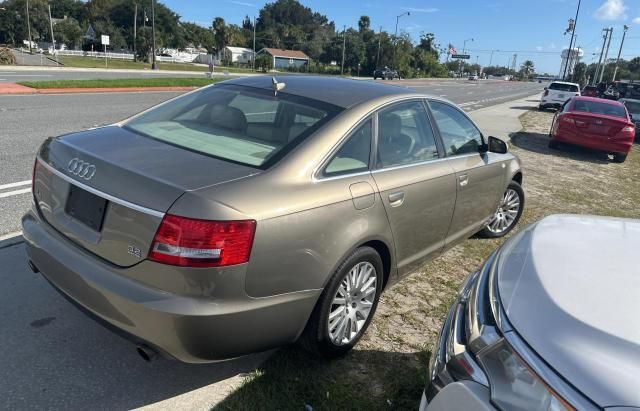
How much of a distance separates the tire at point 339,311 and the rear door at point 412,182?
270 millimetres

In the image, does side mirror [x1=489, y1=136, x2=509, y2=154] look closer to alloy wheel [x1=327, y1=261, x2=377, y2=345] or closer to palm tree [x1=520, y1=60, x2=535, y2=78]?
alloy wheel [x1=327, y1=261, x2=377, y2=345]

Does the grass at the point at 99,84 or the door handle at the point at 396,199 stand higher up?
the door handle at the point at 396,199

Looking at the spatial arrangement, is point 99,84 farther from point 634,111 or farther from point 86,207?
point 634,111

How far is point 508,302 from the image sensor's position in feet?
6.05

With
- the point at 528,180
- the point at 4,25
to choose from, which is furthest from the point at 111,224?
the point at 4,25

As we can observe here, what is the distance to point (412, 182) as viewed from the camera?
320 cm

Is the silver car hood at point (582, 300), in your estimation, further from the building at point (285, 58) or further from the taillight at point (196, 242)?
the building at point (285, 58)

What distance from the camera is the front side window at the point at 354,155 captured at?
269 centimetres

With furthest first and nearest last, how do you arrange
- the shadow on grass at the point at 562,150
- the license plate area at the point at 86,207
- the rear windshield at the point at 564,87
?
the rear windshield at the point at 564,87, the shadow on grass at the point at 562,150, the license plate area at the point at 86,207

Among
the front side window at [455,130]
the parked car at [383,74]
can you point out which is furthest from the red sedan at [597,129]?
the parked car at [383,74]

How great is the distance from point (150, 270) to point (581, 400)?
1714mm

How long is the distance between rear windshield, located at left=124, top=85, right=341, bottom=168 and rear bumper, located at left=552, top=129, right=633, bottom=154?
10.8m

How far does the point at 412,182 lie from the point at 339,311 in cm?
99

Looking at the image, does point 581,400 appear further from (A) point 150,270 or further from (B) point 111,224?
(B) point 111,224
